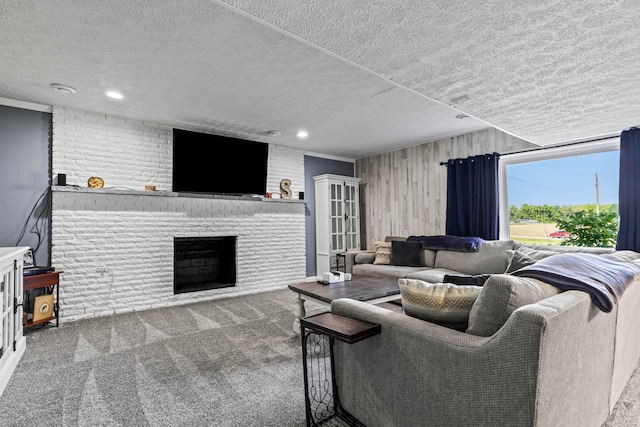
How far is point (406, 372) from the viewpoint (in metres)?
1.38

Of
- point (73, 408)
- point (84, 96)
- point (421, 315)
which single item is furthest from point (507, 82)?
point (84, 96)

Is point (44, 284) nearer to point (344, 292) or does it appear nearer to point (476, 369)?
point (344, 292)

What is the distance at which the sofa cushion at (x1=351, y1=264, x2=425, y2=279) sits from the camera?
4.25 metres

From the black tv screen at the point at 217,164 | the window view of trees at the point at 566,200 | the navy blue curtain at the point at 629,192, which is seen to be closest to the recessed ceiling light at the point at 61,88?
the black tv screen at the point at 217,164

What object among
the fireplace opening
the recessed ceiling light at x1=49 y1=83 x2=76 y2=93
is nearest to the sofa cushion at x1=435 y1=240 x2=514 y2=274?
the fireplace opening

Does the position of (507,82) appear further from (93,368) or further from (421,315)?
(93,368)

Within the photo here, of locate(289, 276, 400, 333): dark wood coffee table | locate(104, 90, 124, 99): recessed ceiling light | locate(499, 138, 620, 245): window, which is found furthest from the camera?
locate(499, 138, 620, 245): window

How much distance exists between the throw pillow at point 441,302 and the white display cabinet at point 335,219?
4297 millimetres

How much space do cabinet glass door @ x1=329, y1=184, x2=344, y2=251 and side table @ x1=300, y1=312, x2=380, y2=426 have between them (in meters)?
3.41

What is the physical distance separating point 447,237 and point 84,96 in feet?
15.6

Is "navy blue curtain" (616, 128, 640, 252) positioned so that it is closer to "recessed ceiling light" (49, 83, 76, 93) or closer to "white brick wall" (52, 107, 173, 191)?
"white brick wall" (52, 107, 173, 191)

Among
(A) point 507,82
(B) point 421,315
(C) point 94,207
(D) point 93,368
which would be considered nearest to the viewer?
(B) point 421,315

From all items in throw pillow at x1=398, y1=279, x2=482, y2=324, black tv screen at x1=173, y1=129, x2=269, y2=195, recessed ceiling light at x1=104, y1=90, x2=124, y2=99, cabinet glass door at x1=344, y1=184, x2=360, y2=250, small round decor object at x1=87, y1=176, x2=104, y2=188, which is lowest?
throw pillow at x1=398, y1=279, x2=482, y2=324

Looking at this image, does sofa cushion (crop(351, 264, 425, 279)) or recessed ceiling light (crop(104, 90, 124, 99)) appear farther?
sofa cushion (crop(351, 264, 425, 279))
